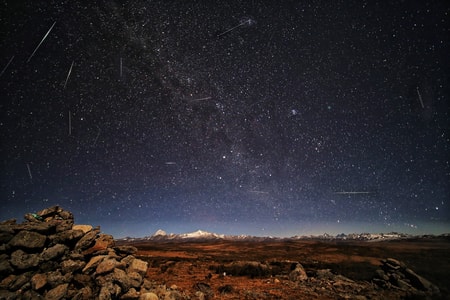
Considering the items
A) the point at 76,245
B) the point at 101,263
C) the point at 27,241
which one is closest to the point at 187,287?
the point at 101,263

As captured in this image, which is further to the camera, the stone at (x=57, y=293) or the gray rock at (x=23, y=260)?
the gray rock at (x=23, y=260)

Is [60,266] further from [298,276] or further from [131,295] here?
[298,276]

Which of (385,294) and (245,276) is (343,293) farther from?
(245,276)

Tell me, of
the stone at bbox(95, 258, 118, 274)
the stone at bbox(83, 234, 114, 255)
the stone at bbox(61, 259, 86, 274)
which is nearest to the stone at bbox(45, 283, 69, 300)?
the stone at bbox(61, 259, 86, 274)

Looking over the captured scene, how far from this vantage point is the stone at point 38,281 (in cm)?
1157

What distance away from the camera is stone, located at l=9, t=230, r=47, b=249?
1258cm

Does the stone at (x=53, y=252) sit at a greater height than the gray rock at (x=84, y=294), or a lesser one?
greater

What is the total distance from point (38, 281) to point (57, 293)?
4.08ft

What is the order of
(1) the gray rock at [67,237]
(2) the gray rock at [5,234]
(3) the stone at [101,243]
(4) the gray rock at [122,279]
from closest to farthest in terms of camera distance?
1. (2) the gray rock at [5,234]
2. (4) the gray rock at [122,279]
3. (1) the gray rock at [67,237]
4. (3) the stone at [101,243]

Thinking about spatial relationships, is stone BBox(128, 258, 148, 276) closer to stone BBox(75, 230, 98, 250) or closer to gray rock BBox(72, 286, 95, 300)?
gray rock BBox(72, 286, 95, 300)

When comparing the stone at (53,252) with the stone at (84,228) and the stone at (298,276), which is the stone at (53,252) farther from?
the stone at (298,276)

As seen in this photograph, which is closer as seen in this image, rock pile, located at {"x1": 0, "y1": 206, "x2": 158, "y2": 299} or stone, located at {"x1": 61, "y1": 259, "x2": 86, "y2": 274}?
rock pile, located at {"x1": 0, "y1": 206, "x2": 158, "y2": 299}

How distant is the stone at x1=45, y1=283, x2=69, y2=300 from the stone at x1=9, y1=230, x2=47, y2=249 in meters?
2.92

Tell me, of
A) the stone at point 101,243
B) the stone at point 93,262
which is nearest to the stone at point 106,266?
the stone at point 93,262
